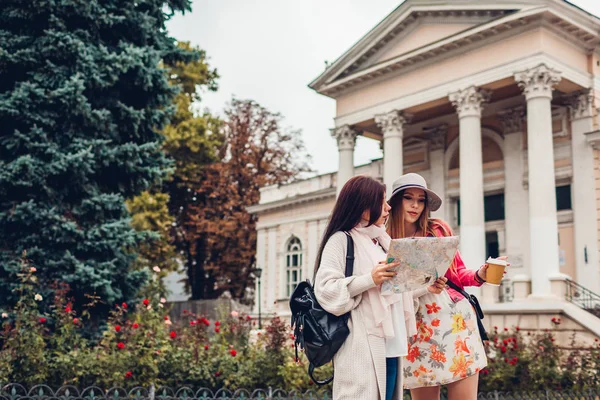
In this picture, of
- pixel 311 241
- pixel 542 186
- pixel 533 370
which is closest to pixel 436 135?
pixel 542 186

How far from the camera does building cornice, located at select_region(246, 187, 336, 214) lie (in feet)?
89.4

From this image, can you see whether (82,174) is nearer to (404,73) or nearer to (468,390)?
(468,390)

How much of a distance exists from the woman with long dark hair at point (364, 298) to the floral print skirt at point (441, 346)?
264 mm

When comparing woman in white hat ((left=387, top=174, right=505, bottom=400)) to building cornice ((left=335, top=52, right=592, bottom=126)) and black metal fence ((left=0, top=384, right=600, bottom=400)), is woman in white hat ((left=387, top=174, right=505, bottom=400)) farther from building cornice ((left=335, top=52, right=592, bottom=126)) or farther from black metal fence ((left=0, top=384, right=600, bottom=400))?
building cornice ((left=335, top=52, right=592, bottom=126))

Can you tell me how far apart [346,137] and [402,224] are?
63.5 ft

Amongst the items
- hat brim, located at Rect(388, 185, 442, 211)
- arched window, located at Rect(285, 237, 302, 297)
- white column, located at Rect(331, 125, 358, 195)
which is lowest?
hat brim, located at Rect(388, 185, 442, 211)

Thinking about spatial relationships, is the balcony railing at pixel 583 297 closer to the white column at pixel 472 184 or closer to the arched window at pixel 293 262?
the white column at pixel 472 184

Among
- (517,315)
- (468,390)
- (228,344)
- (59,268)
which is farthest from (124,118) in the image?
(517,315)

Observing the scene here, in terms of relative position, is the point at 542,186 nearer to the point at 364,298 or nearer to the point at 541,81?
the point at 541,81

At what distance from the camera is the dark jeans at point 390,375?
3.21 metres

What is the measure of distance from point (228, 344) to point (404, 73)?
1455 cm

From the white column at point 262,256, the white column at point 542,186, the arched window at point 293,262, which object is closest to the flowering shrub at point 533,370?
the white column at point 542,186

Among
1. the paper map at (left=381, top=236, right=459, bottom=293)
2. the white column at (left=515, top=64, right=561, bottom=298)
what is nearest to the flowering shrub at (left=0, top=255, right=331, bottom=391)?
the paper map at (left=381, top=236, right=459, bottom=293)

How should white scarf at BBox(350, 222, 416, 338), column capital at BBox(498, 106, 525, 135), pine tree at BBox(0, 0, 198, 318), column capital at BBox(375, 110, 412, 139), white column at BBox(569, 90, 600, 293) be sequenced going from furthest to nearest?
column capital at BBox(375, 110, 412, 139) → column capital at BBox(498, 106, 525, 135) → white column at BBox(569, 90, 600, 293) → pine tree at BBox(0, 0, 198, 318) → white scarf at BBox(350, 222, 416, 338)
